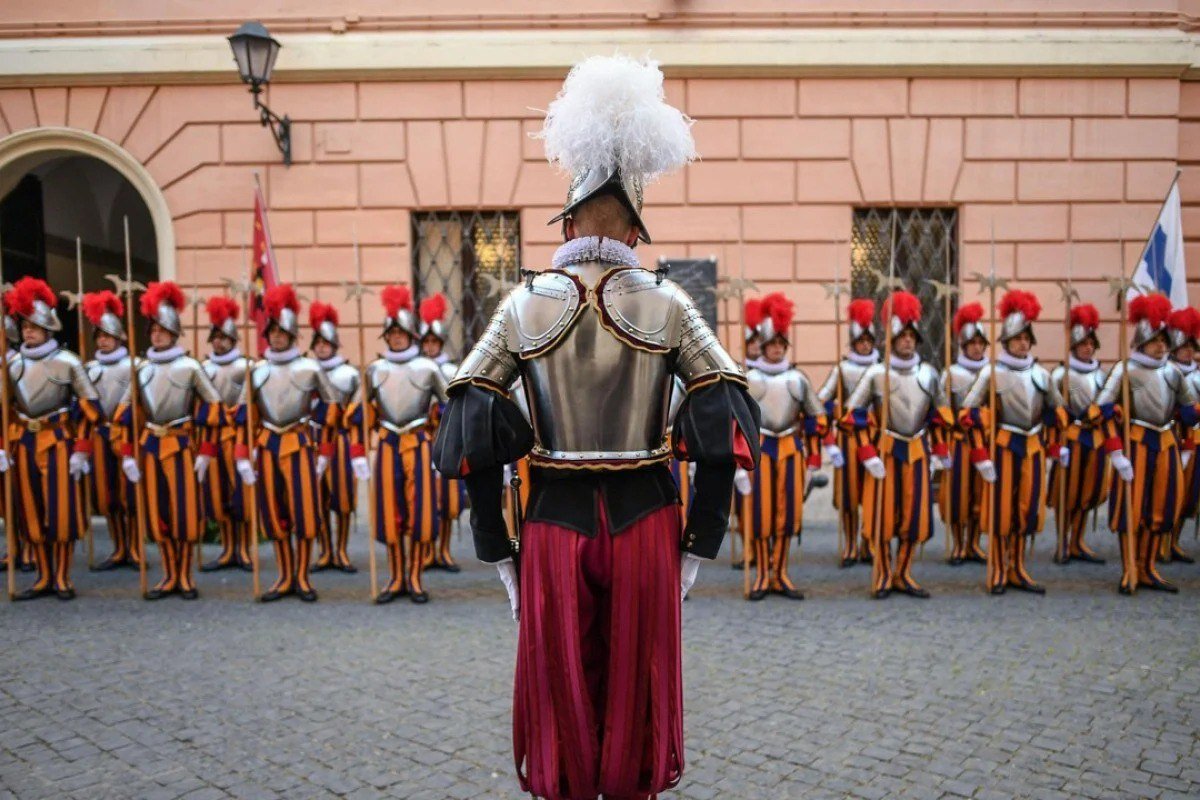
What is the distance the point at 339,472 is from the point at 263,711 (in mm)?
3333

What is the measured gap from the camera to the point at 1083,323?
791cm

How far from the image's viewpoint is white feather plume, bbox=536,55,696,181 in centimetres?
255

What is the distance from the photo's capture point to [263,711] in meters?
4.57

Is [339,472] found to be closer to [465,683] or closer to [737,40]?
[465,683]

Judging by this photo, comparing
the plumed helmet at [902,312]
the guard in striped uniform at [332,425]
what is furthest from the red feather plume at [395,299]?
the plumed helmet at [902,312]

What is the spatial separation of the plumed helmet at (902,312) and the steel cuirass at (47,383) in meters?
6.36

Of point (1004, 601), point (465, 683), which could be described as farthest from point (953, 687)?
point (465, 683)

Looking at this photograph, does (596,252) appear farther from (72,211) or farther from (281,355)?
(72,211)

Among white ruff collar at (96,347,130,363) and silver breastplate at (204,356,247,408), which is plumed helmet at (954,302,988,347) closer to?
silver breastplate at (204,356,247,408)

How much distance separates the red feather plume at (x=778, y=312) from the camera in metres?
7.00

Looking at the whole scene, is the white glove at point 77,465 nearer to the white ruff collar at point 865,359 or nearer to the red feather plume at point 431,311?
the red feather plume at point 431,311

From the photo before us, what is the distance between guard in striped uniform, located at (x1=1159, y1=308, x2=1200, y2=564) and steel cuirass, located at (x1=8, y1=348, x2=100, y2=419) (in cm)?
879

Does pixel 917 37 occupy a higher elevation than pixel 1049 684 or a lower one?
higher

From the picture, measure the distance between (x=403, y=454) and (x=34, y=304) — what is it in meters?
3.14
